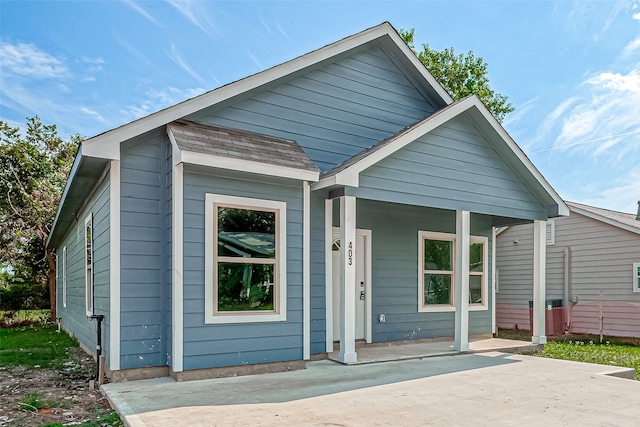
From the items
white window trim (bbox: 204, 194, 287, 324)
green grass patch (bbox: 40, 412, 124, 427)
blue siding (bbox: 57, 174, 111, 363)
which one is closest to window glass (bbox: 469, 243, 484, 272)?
white window trim (bbox: 204, 194, 287, 324)

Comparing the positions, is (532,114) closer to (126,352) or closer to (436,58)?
(436,58)

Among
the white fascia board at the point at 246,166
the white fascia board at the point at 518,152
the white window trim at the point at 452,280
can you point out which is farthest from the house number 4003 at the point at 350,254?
the white fascia board at the point at 518,152

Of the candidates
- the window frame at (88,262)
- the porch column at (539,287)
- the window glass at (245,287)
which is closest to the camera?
the window glass at (245,287)

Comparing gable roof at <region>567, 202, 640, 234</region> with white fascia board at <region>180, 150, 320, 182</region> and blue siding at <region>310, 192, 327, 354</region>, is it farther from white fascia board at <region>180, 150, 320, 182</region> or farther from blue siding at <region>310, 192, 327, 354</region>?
white fascia board at <region>180, 150, 320, 182</region>

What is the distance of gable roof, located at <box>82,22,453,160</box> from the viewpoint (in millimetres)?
5457

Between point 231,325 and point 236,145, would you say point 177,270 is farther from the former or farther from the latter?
point 236,145

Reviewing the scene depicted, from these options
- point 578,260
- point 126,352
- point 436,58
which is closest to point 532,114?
point 436,58

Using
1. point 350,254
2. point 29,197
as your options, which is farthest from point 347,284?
point 29,197

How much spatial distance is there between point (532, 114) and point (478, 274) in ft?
49.7

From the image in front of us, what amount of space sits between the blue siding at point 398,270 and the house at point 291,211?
3 cm

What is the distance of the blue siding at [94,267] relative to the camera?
5.96 meters

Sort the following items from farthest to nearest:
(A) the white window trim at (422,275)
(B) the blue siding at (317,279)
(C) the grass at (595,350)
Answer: (A) the white window trim at (422,275)
(C) the grass at (595,350)
(B) the blue siding at (317,279)

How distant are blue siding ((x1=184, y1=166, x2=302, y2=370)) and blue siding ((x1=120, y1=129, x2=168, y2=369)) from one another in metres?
0.46

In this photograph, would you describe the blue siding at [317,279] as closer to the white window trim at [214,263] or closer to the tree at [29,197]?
the white window trim at [214,263]
